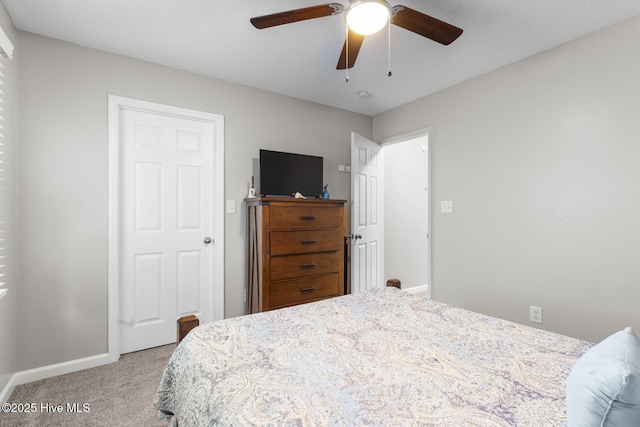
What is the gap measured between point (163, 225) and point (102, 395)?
1.31 meters

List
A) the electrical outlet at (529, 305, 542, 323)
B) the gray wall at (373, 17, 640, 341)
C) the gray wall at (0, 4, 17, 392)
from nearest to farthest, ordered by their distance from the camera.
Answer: the gray wall at (0, 4, 17, 392)
the gray wall at (373, 17, 640, 341)
the electrical outlet at (529, 305, 542, 323)

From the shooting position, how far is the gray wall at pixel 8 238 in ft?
6.28

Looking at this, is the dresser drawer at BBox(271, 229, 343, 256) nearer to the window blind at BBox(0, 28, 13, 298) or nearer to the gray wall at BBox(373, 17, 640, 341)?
the gray wall at BBox(373, 17, 640, 341)

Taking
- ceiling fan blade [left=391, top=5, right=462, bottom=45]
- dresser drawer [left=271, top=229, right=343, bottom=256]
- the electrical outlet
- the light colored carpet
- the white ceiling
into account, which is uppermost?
the white ceiling

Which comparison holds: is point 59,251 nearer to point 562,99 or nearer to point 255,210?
point 255,210

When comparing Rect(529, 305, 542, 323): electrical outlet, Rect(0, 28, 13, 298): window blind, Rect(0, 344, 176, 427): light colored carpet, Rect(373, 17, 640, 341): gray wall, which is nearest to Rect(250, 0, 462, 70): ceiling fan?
Rect(373, 17, 640, 341): gray wall

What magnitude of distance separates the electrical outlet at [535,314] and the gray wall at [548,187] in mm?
41

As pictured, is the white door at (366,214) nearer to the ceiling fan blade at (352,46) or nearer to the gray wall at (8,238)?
the ceiling fan blade at (352,46)

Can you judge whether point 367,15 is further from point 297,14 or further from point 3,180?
point 3,180

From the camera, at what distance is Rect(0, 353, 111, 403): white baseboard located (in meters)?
2.08

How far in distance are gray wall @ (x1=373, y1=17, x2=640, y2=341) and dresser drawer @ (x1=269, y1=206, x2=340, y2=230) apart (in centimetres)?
110

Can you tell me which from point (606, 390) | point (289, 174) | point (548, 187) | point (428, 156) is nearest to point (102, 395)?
point (289, 174)

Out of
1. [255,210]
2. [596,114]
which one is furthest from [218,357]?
[596,114]

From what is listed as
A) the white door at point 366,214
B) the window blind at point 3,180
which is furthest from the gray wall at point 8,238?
the white door at point 366,214
